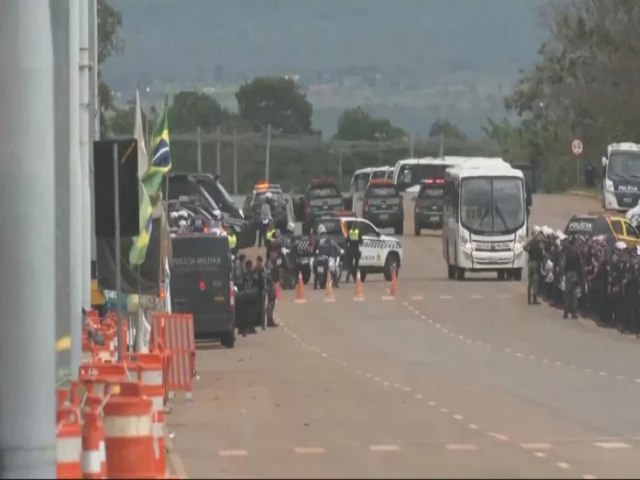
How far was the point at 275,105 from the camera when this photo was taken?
617ft

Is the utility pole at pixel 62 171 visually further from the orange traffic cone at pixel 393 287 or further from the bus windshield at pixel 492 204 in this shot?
the bus windshield at pixel 492 204

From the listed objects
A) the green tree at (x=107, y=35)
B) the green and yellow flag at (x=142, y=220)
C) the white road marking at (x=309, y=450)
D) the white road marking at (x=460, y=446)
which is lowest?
the white road marking at (x=460, y=446)

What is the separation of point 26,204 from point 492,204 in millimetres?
42718

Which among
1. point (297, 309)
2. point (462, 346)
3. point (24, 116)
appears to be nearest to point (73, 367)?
point (24, 116)

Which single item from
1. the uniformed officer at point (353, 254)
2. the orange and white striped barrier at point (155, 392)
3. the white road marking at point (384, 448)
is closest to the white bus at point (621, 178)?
the uniformed officer at point (353, 254)

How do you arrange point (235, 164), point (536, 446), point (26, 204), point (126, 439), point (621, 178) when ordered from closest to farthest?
point (126, 439)
point (26, 204)
point (536, 446)
point (621, 178)
point (235, 164)

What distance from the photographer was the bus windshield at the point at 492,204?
5688cm

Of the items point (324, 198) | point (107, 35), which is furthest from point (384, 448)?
point (107, 35)

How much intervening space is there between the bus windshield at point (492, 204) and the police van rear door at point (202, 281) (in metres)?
18.9

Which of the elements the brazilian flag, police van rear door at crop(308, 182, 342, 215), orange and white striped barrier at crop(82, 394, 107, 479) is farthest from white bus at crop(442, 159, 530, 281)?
orange and white striped barrier at crop(82, 394, 107, 479)

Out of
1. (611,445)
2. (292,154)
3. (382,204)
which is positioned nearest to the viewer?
(611,445)

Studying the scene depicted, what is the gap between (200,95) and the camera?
169 m

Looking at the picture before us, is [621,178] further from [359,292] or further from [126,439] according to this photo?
[126,439]

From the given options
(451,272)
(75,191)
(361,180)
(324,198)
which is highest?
(75,191)
